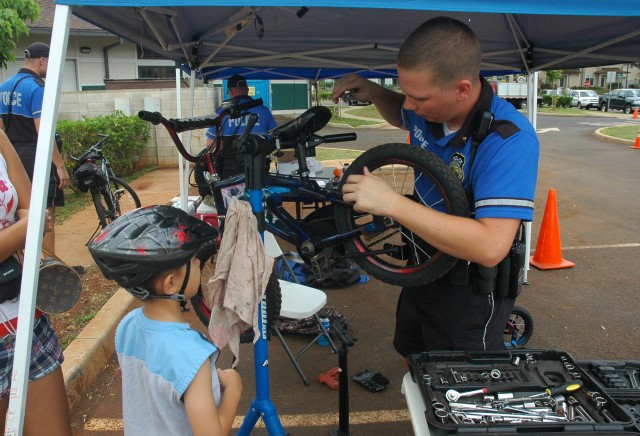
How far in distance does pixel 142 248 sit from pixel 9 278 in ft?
2.90

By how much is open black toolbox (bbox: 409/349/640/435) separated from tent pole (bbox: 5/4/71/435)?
136cm

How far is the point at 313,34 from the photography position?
414 cm

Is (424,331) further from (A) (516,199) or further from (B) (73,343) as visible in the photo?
(B) (73,343)

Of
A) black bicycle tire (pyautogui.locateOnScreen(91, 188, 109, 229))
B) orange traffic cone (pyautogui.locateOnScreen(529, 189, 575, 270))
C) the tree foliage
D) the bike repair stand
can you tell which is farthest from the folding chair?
the tree foliage

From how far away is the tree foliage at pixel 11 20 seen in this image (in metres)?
6.60

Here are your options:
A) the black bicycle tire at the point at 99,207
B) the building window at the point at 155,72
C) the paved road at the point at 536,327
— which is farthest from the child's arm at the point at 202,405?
the building window at the point at 155,72

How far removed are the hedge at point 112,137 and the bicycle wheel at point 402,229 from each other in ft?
24.1

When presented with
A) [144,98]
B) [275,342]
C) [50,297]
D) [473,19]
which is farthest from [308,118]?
[144,98]

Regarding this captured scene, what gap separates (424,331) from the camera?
2.21 m

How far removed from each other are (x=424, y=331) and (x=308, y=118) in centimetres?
123

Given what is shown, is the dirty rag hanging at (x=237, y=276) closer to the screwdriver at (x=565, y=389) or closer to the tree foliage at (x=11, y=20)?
the screwdriver at (x=565, y=389)

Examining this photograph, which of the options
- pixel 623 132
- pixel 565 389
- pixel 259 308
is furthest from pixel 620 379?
pixel 623 132

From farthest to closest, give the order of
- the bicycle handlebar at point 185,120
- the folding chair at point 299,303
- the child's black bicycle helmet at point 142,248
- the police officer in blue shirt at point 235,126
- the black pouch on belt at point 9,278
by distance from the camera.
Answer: the police officer in blue shirt at point 235,126 → the bicycle handlebar at point 185,120 → the folding chair at point 299,303 → the black pouch on belt at point 9,278 → the child's black bicycle helmet at point 142,248

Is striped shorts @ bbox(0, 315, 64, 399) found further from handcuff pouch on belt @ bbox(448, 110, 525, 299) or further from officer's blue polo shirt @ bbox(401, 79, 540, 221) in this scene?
officer's blue polo shirt @ bbox(401, 79, 540, 221)
